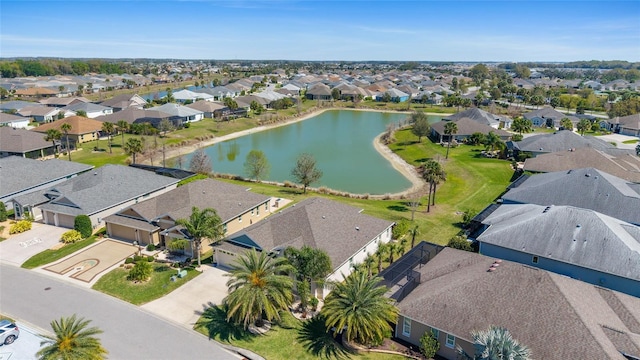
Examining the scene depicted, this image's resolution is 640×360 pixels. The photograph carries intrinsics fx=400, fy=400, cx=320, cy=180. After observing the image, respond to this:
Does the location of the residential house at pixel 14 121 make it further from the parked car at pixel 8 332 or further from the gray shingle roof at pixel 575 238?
the gray shingle roof at pixel 575 238

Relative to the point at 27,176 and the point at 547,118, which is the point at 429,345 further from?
the point at 547,118

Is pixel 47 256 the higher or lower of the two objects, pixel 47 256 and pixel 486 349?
the lower

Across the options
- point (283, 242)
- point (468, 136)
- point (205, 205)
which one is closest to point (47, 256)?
point (205, 205)

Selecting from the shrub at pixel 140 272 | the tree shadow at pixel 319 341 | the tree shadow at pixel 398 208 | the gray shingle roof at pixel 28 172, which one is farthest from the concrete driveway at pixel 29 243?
the tree shadow at pixel 398 208

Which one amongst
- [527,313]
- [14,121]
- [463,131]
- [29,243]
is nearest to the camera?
[527,313]

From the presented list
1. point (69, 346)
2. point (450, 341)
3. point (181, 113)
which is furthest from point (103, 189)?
point (181, 113)

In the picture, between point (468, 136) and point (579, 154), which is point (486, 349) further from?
point (468, 136)

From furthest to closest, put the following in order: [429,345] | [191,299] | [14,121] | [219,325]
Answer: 1. [14,121]
2. [191,299]
3. [219,325]
4. [429,345]
